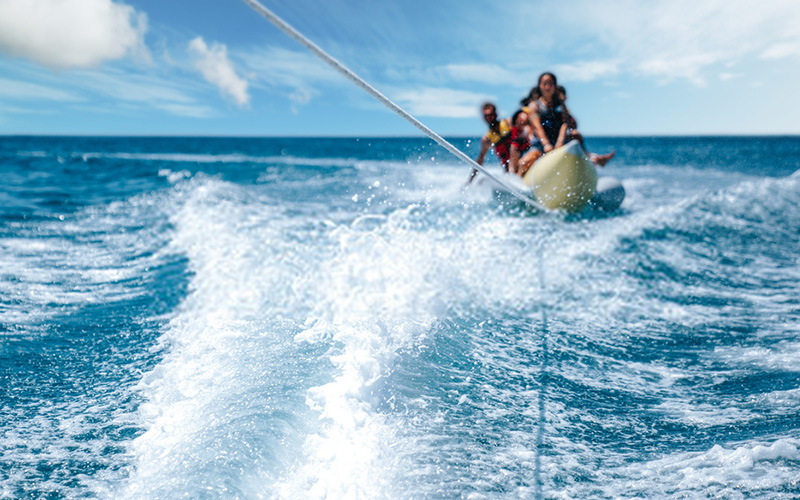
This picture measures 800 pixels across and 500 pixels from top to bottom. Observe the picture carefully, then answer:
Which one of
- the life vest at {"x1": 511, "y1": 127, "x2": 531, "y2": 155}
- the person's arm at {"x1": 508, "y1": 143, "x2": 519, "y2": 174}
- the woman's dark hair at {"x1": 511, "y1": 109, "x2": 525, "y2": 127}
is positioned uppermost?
the woman's dark hair at {"x1": 511, "y1": 109, "x2": 525, "y2": 127}

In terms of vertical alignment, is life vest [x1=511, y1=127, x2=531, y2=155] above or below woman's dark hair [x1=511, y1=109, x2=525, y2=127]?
below

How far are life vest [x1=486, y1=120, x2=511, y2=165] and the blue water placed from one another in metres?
1.23

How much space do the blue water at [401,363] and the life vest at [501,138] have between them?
1227 mm

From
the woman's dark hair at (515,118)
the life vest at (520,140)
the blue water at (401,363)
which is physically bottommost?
the blue water at (401,363)

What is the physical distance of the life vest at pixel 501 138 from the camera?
655 cm

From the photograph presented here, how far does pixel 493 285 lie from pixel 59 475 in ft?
10.9

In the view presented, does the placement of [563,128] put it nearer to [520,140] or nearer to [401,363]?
[520,140]

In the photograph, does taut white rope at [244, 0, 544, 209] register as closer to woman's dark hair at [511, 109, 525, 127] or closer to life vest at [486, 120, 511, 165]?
life vest at [486, 120, 511, 165]

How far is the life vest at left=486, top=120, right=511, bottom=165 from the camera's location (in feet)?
21.5

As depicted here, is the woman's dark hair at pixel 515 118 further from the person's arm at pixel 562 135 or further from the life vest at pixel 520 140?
the person's arm at pixel 562 135

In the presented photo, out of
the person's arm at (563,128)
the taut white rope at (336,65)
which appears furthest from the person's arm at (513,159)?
the taut white rope at (336,65)

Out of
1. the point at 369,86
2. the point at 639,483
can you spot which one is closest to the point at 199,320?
the point at 369,86

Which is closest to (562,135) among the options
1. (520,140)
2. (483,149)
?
(520,140)

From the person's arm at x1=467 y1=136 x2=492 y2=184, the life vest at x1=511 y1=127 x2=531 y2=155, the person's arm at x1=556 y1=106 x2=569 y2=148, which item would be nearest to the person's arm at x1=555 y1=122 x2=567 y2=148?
the person's arm at x1=556 y1=106 x2=569 y2=148
